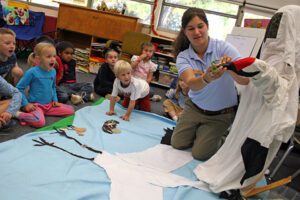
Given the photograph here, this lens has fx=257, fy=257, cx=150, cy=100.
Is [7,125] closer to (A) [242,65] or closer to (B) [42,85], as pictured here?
(B) [42,85]

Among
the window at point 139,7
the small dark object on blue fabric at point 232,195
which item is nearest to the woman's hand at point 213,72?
the small dark object on blue fabric at point 232,195

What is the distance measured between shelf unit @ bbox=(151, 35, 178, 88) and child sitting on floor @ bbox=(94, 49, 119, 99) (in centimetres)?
129

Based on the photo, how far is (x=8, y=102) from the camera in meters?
1.87

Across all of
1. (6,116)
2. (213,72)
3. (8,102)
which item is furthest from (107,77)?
(213,72)

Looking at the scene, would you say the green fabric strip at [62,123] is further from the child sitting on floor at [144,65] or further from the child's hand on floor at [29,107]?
the child sitting on floor at [144,65]

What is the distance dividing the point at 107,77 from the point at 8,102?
134cm

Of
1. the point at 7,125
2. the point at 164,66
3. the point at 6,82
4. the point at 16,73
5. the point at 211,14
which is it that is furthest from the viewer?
the point at 211,14

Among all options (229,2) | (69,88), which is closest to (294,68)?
(69,88)

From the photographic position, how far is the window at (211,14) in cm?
445

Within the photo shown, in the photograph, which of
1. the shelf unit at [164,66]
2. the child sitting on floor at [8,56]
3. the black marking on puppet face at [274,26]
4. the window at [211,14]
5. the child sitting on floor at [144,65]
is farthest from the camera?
the window at [211,14]

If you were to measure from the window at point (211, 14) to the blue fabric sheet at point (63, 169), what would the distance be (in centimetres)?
316

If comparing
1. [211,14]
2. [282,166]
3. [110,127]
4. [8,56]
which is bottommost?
[282,166]

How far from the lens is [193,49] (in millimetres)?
1713

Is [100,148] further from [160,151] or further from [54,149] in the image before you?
[160,151]
